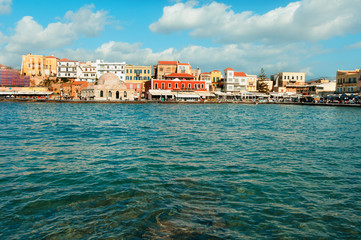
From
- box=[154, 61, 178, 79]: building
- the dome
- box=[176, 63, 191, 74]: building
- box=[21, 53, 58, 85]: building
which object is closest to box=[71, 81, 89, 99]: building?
the dome

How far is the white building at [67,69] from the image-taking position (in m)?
77.9

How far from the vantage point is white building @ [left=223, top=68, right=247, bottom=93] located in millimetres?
70625

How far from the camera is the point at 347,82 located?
59281 millimetres

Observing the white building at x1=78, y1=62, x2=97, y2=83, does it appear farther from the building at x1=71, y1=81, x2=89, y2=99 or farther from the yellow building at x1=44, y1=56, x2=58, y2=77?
the yellow building at x1=44, y1=56, x2=58, y2=77

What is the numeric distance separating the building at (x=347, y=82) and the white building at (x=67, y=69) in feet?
227

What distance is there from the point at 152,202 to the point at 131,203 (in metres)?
0.46

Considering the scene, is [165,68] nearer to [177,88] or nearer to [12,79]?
[177,88]

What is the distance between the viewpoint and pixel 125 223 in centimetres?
497

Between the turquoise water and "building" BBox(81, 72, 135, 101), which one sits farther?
"building" BBox(81, 72, 135, 101)

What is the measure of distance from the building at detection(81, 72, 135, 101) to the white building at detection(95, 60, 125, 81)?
25.7ft

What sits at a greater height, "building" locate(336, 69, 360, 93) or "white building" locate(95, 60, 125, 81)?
"white building" locate(95, 60, 125, 81)

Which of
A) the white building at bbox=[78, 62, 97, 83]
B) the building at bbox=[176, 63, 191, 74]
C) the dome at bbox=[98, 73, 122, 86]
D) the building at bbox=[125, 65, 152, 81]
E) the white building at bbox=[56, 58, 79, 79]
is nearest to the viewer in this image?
the dome at bbox=[98, 73, 122, 86]

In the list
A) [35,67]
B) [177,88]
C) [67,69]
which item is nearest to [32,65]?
[35,67]

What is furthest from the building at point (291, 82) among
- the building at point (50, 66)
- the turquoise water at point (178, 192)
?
the turquoise water at point (178, 192)
